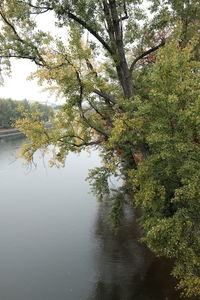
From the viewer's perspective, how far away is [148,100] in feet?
22.3

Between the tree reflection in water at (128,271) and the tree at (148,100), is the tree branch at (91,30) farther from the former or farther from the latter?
the tree reflection in water at (128,271)

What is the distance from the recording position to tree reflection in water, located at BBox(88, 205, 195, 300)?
8.53m

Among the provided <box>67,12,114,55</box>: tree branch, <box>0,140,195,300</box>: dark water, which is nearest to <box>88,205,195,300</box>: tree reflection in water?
<box>0,140,195,300</box>: dark water

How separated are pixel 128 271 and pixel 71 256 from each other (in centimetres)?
326

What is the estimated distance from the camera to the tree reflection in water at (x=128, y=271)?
8.53 meters

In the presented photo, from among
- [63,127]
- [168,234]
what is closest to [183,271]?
[168,234]

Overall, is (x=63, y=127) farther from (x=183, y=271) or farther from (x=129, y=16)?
(x=183, y=271)

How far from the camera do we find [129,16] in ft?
24.6

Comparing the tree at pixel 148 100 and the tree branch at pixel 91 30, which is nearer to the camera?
the tree at pixel 148 100

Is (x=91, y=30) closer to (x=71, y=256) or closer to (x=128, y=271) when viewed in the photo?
(x=128, y=271)

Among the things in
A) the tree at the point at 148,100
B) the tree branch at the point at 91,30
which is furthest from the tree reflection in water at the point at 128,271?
the tree branch at the point at 91,30

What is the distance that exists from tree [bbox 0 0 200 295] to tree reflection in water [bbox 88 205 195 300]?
2371 mm

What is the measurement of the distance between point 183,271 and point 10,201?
16.6m

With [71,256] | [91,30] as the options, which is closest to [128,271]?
[71,256]
